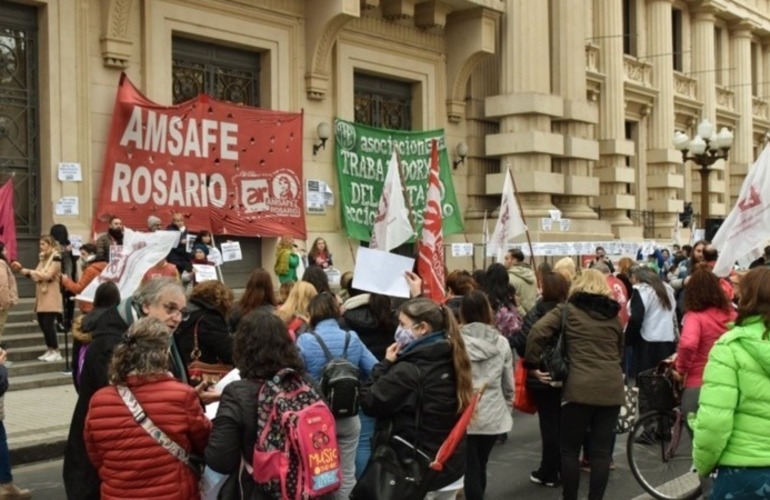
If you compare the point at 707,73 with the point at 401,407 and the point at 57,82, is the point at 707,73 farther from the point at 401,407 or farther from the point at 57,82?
→ the point at 401,407

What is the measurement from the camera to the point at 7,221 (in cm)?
→ 1271

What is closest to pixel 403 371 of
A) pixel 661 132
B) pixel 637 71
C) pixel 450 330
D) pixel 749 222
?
pixel 450 330

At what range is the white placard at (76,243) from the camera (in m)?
13.8

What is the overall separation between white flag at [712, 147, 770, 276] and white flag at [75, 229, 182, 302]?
4.73 meters

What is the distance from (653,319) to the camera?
9547 millimetres

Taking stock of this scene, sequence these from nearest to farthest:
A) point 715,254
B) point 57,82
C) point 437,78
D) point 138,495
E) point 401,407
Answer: point 138,495
point 401,407
point 715,254
point 57,82
point 437,78

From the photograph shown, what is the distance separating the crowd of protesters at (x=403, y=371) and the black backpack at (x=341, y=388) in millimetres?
100

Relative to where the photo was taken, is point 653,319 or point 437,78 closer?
point 653,319

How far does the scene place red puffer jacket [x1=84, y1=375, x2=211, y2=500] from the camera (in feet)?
12.9

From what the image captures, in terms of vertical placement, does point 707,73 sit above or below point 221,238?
above

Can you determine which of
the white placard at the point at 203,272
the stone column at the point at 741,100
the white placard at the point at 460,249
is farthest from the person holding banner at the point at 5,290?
the stone column at the point at 741,100

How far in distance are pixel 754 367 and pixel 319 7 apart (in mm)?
15370

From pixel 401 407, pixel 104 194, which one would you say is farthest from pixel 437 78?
pixel 401 407

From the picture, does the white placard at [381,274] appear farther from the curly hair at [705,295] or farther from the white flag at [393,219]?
the white flag at [393,219]
